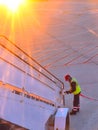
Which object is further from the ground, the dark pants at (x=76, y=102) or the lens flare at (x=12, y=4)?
the lens flare at (x=12, y=4)

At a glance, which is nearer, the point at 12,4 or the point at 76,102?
the point at 76,102

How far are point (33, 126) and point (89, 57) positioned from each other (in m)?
19.7

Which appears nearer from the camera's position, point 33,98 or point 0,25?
point 33,98

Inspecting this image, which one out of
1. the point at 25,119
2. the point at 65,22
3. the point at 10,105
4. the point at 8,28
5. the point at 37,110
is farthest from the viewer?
the point at 65,22

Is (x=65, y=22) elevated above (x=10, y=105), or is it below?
above

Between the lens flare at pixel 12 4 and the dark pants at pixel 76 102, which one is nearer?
the dark pants at pixel 76 102

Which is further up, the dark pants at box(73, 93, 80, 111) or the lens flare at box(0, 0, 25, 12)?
the lens flare at box(0, 0, 25, 12)

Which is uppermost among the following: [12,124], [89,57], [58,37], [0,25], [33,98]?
[0,25]

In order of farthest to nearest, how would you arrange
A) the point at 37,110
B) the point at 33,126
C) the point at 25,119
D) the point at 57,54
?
the point at 57,54, the point at 37,110, the point at 33,126, the point at 25,119

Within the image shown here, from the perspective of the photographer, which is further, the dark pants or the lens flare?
the lens flare

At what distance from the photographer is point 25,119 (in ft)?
29.4

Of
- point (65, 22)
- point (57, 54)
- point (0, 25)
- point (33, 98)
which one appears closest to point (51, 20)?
point (65, 22)

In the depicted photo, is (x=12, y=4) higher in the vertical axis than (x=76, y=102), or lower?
higher

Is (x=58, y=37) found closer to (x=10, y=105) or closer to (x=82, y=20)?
(x=82, y=20)
